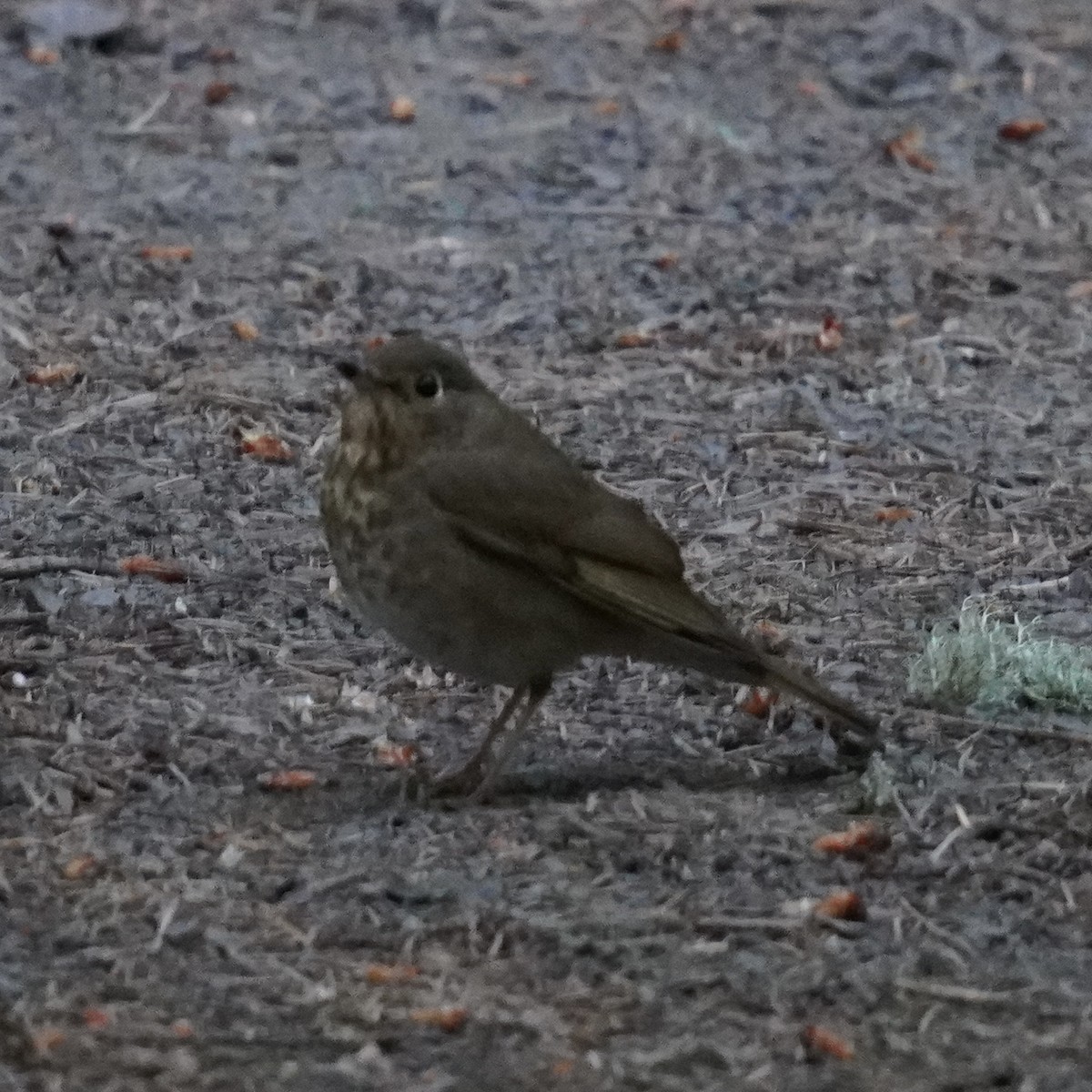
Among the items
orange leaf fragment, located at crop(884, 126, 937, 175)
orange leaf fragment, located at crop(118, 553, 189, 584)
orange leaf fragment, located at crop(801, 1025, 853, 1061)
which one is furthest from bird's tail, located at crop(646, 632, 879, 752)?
orange leaf fragment, located at crop(884, 126, 937, 175)

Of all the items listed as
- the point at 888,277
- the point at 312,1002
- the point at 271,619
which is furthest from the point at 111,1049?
the point at 888,277

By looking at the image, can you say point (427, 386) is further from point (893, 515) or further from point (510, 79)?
point (510, 79)

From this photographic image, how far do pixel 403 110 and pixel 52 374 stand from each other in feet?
8.81

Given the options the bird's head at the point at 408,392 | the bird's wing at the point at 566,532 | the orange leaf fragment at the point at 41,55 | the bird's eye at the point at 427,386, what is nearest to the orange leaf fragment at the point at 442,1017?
the bird's wing at the point at 566,532

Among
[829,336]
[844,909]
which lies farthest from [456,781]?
[829,336]

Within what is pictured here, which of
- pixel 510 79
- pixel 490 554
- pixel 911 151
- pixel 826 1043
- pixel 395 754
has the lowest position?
pixel 395 754

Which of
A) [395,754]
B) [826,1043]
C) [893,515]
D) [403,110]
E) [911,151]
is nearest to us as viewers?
[826,1043]

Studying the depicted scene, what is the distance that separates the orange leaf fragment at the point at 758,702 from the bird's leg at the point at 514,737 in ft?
1.67

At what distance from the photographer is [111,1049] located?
140 inches

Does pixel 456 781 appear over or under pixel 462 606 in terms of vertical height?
under

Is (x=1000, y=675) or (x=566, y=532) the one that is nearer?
(x=566, y=532)

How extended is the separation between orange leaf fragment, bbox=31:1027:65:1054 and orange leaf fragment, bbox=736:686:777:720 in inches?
79.9

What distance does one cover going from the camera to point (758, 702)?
513cm

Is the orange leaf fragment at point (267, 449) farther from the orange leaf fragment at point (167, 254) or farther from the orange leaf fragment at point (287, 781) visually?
the orange leaf fragment at point (287, 781)
